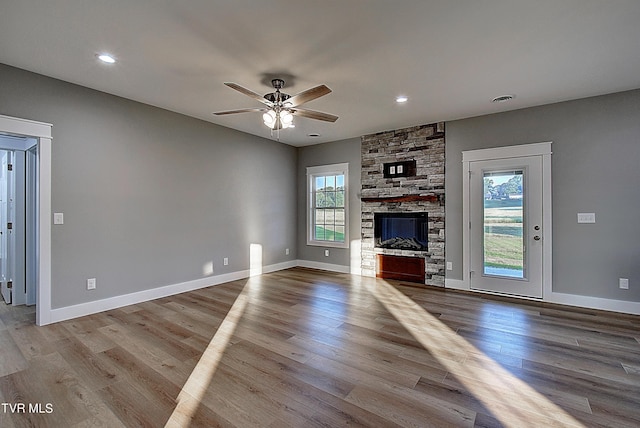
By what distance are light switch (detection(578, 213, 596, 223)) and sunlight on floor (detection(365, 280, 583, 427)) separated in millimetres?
2510

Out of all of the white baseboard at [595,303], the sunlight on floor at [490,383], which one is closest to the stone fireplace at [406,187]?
the white baseboard at [595,303]

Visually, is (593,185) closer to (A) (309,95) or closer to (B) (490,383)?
(B) (490,383)

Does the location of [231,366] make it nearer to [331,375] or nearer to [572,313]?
[331,375]

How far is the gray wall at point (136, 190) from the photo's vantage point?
11.5 feet

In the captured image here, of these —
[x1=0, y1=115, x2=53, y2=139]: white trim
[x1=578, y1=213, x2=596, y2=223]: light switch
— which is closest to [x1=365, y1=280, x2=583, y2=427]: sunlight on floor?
[x1=578, y1=213, x2=596, y2=223]: light switch

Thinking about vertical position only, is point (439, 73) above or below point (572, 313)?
above

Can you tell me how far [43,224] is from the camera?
336cm

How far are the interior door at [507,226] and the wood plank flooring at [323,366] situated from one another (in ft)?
1.91

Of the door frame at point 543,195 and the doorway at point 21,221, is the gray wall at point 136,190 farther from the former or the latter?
the door frame at point 543,195

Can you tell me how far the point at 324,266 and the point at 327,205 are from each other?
1.34m

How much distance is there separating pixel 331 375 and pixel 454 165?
4016 mm

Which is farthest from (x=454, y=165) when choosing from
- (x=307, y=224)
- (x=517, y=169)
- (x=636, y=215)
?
(x=307, y=224)

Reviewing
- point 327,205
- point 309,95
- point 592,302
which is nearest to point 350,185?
point 327,205

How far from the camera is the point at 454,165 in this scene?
5051 mm
